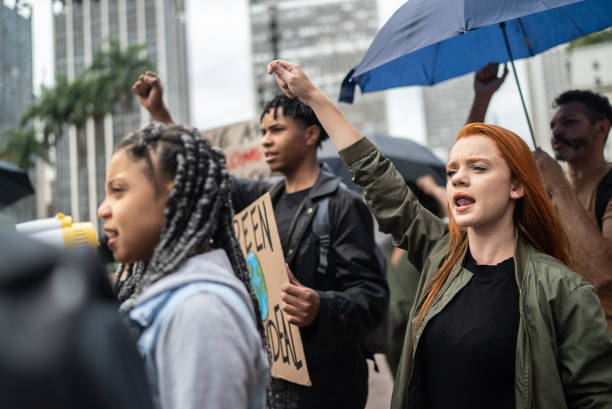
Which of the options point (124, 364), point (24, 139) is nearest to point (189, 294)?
point (124, 364)

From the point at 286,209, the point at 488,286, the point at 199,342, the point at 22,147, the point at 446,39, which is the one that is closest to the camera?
the point at 199,342

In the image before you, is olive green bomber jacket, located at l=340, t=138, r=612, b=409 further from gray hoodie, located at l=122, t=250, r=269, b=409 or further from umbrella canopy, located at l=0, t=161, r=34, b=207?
umbrella canopy, located at l=0, t=161, r=34, b=207

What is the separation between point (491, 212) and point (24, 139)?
46113mm

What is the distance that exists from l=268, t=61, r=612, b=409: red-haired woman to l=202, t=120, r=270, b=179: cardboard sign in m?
2.48

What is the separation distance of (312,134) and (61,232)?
1625 mm

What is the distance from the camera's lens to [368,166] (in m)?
2.34

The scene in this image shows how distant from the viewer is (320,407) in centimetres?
261

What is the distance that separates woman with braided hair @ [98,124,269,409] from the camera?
1.25 meters

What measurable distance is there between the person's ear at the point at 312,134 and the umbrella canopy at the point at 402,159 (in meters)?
2.56

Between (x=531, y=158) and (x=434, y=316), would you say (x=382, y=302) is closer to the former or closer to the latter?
(x=434, y=316)

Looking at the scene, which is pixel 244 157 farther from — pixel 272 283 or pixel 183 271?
pixel 183 271

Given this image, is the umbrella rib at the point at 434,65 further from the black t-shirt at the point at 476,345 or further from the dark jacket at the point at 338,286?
the black t-shirt at the point at 476,345

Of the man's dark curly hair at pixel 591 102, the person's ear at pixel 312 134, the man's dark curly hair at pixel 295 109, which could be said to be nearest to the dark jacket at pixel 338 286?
the person's ear at pixel 312 134

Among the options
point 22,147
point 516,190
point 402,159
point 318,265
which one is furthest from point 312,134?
point 22,147
